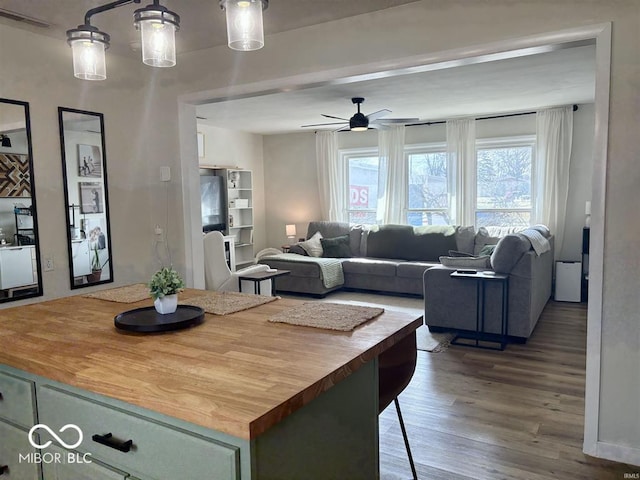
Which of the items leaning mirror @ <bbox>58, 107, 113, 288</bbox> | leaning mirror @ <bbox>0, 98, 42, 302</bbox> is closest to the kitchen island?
leaning mirror @ <bbox>0, 98, 42, 302</bbox>

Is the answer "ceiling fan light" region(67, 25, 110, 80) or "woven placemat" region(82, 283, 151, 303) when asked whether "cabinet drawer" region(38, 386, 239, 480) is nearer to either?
"woven placemat" region(82, 283, 151, 303)

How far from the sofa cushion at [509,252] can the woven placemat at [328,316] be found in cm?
270

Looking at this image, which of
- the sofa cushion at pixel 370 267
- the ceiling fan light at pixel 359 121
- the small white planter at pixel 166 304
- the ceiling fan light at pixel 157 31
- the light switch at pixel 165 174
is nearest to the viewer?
the ceiling fan light at pixel 157 31

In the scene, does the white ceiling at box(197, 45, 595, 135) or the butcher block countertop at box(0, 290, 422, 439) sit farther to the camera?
the white ceiling at box(197, 45, 595, 135)

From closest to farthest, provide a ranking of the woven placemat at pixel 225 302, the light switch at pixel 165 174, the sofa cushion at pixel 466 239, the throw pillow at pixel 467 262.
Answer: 1. the woven placemat at pixel 225 302
2. the light switch at pixel 165 174
3. the throw pillow at pixel 467 262
4. the sofa cushion at pixel 466 239

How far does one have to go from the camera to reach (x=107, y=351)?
1.47 m

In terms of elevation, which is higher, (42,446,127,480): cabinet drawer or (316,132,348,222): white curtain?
(316,132,348,222): white curtain

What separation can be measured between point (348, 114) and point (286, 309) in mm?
5058

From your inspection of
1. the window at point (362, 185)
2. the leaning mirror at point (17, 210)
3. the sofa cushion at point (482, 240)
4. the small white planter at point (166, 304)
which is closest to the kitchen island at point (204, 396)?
the small white planter at point (166, 304)

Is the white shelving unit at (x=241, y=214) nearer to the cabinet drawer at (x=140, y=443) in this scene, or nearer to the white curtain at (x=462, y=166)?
the white curtain at (x=462, y=166)

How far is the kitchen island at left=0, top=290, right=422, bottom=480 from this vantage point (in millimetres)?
1077

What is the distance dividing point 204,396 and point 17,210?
8.46 ft

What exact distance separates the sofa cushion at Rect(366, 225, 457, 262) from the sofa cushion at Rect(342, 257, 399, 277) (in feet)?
1.17

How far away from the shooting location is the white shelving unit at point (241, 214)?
7.75m
